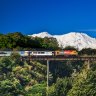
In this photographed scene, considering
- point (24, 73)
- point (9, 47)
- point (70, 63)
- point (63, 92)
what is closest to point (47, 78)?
point (24, 73)

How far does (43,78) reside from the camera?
3189 inches

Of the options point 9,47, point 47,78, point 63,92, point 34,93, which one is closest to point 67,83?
point 63,92

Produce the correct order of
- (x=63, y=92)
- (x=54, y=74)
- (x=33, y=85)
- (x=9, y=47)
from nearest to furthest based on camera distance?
(x=63, y=92), (x=33, y=85), (x=54, y=74), (x=9, y=47)

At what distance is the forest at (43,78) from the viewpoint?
64.4 meters

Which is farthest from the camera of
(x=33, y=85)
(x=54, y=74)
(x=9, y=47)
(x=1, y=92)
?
(x=9, y=47)

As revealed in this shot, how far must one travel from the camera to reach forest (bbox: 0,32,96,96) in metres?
64.4

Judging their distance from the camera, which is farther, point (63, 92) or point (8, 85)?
point (8, 85)

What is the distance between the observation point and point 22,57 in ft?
283

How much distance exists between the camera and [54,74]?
84.5 meters

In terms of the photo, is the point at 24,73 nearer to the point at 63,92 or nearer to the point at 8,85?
the point at 8,85

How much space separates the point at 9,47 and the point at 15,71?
2526 centimetres

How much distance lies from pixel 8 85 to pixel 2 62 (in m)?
8.71

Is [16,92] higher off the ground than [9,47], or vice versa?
[9,47]

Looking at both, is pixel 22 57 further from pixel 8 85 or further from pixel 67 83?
pixel 67 83
